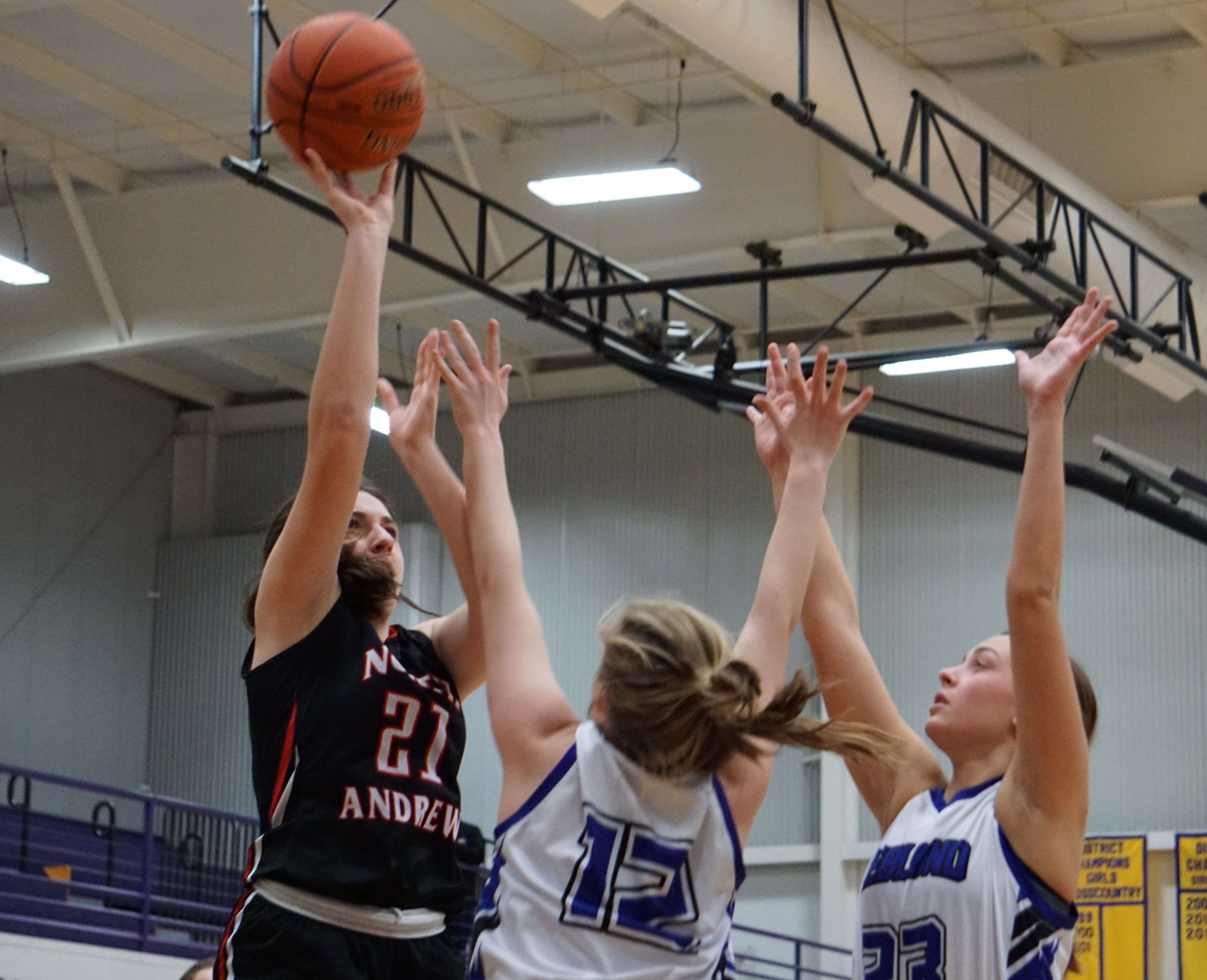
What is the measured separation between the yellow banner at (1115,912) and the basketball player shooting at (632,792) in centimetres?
1268

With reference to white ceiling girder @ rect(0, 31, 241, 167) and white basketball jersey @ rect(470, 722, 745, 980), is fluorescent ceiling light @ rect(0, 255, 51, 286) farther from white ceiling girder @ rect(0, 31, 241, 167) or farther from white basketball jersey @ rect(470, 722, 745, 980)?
white basketball jersey @ rect(470, 722, 745, 980)

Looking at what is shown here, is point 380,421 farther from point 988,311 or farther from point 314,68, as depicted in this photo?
point 314,68

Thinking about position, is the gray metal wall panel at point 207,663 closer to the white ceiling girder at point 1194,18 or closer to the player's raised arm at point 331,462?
the white ceiling girder at point 1194,18

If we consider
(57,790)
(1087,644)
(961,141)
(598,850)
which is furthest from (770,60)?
(57,790)

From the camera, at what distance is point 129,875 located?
49.9 ft

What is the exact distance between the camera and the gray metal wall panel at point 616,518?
17.3 metres

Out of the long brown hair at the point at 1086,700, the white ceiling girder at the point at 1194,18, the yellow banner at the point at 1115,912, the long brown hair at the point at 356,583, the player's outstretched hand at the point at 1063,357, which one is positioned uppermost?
the white ceiling girder at the point at 1194,18

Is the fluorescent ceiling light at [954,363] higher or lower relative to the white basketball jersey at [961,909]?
higher

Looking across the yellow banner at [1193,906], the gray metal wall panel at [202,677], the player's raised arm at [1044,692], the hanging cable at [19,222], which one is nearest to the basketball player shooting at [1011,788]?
the player's raised arm at [1044,692]

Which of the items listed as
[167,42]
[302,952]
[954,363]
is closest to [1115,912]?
[954,363]

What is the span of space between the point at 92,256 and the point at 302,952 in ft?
40.3

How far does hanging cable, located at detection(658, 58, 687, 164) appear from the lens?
12578mm

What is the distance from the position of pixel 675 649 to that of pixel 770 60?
8187 mm

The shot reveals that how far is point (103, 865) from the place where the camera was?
51.0 feet
